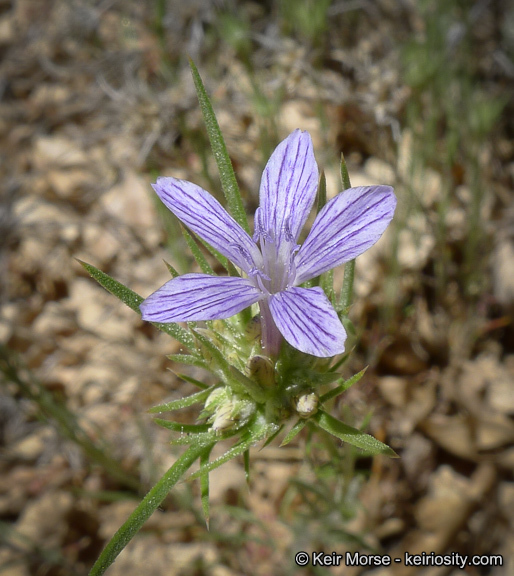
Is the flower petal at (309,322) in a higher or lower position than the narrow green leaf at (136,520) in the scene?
higher

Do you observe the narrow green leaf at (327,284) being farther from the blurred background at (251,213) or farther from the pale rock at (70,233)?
the pale rock at (70,233)

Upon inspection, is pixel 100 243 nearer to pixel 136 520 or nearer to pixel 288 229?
pixel 288 229

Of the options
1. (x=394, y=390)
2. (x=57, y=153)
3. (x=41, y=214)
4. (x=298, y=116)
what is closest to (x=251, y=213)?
(x=298, y=116)

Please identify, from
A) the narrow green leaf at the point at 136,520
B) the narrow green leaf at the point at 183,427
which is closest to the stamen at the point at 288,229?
the narrow green leaf at the point at 183,427

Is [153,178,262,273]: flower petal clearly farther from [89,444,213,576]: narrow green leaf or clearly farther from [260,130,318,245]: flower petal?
[89,444,213,576]: narrow green leaf

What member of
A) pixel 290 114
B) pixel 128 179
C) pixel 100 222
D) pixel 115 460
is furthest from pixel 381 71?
pixel 115 460

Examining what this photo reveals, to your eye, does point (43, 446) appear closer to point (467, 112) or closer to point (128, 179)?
point (128, 179)
